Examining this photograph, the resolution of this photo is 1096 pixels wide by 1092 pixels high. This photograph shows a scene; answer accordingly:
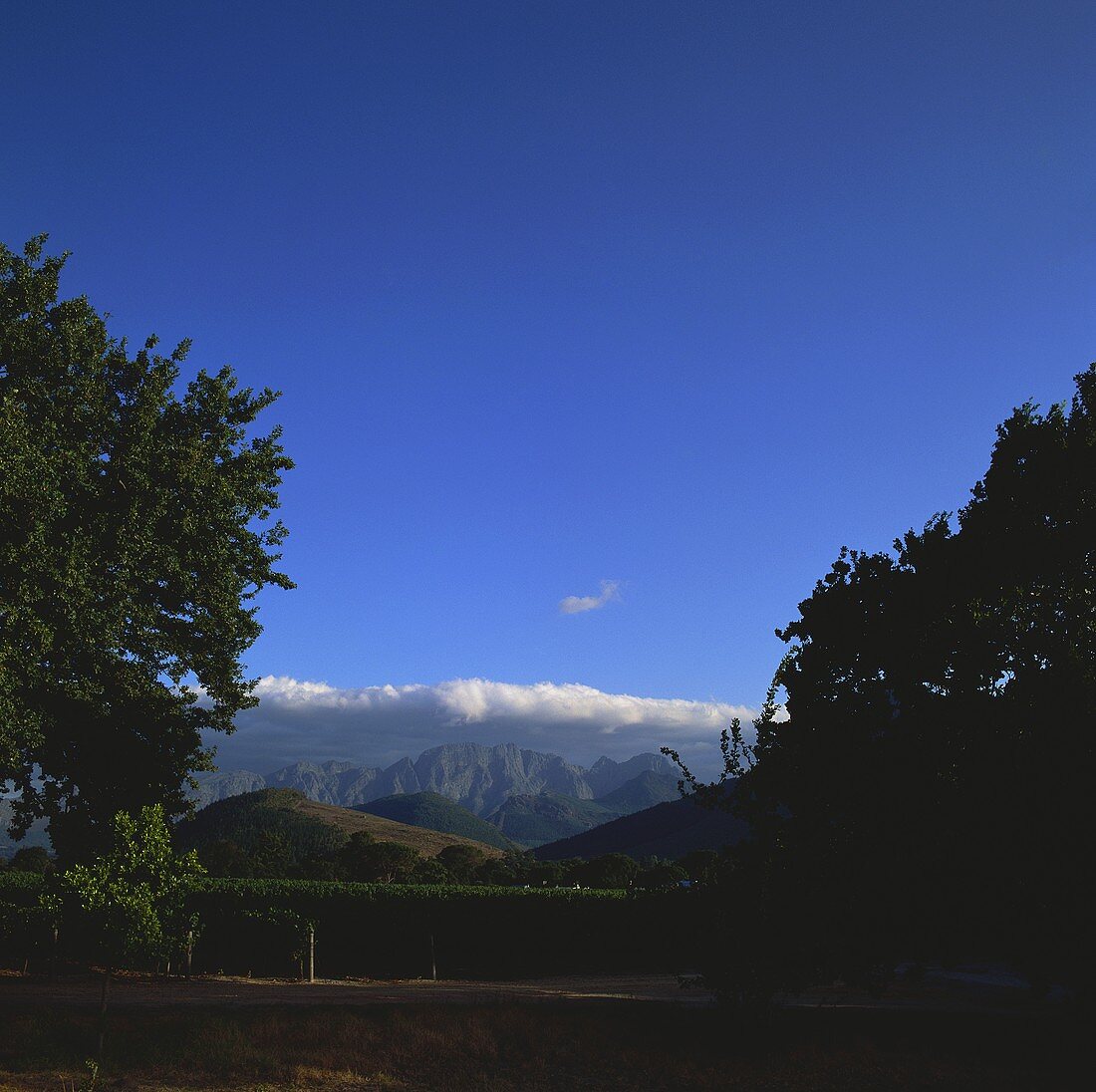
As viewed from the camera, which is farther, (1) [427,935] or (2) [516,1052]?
(1) [427,935]

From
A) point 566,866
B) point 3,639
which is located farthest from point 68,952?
point 566,866

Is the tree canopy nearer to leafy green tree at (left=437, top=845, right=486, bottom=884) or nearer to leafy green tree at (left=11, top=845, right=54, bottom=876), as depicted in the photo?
leafy green tree at (left=437, top=845, right=486, bottom=884)

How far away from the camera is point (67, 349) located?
2384 centimetres

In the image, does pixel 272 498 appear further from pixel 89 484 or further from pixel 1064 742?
pixel 1064 742

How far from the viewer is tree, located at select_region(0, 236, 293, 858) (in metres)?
21.3

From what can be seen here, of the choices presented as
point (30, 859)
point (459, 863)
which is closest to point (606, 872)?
point (459, 863)

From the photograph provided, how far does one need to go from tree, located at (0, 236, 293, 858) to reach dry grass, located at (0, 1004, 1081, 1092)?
773cm

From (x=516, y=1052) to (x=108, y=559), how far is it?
17.8m

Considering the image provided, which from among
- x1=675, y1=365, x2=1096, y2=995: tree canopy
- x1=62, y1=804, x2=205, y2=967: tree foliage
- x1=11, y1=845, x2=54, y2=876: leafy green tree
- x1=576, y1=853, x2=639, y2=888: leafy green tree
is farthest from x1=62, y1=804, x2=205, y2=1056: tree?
x1=11, y1=845, x2=54, y2=876: leafy green tree

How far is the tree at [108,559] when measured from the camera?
21328 mm

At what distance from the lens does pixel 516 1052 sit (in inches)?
857

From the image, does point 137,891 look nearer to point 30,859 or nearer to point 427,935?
point 427,935

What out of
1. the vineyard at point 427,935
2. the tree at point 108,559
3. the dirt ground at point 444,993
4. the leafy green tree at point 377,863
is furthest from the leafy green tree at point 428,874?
the tree at point 108,559

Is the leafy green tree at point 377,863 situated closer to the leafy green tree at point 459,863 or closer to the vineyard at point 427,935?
the leafy green tree at point 459,863
